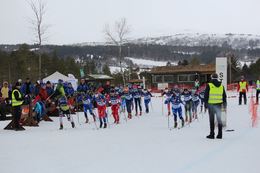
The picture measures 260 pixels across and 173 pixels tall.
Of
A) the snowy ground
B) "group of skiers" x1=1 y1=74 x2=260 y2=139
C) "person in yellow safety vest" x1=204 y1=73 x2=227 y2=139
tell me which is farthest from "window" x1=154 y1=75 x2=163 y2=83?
"person in yellow safety vest" x1=204 y1=73 x2=227 y2=139

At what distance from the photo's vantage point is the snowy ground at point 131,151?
7.71 m

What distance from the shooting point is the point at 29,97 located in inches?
675

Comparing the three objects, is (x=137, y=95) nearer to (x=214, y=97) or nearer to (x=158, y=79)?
(x=214, y=97)

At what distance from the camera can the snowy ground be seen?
771 centimetres

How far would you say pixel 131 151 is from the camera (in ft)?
31.2

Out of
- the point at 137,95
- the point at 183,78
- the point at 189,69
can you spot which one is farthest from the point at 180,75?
the point at 137,95

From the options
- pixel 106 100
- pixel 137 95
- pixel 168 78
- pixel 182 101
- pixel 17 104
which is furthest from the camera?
Answer: pixel 168 78

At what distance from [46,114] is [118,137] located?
7532 millimetres

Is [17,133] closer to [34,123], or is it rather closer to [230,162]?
[34,123]

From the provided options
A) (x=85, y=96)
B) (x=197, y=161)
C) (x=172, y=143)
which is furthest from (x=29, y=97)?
(x=197, y=161)

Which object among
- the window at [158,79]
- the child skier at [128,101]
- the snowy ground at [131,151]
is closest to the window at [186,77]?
the window at [158,79]

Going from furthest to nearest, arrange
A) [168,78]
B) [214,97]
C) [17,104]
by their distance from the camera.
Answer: [168,78] → [17,104] → [214,97]

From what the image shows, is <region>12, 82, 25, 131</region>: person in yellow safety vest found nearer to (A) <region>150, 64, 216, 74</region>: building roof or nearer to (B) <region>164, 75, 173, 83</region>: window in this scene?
(A) <region>150, 64, 216, 74</region>: building roof

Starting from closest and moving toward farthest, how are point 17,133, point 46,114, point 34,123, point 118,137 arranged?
point 118,137 < point 17,133 < point 34,123 < point 46,114
